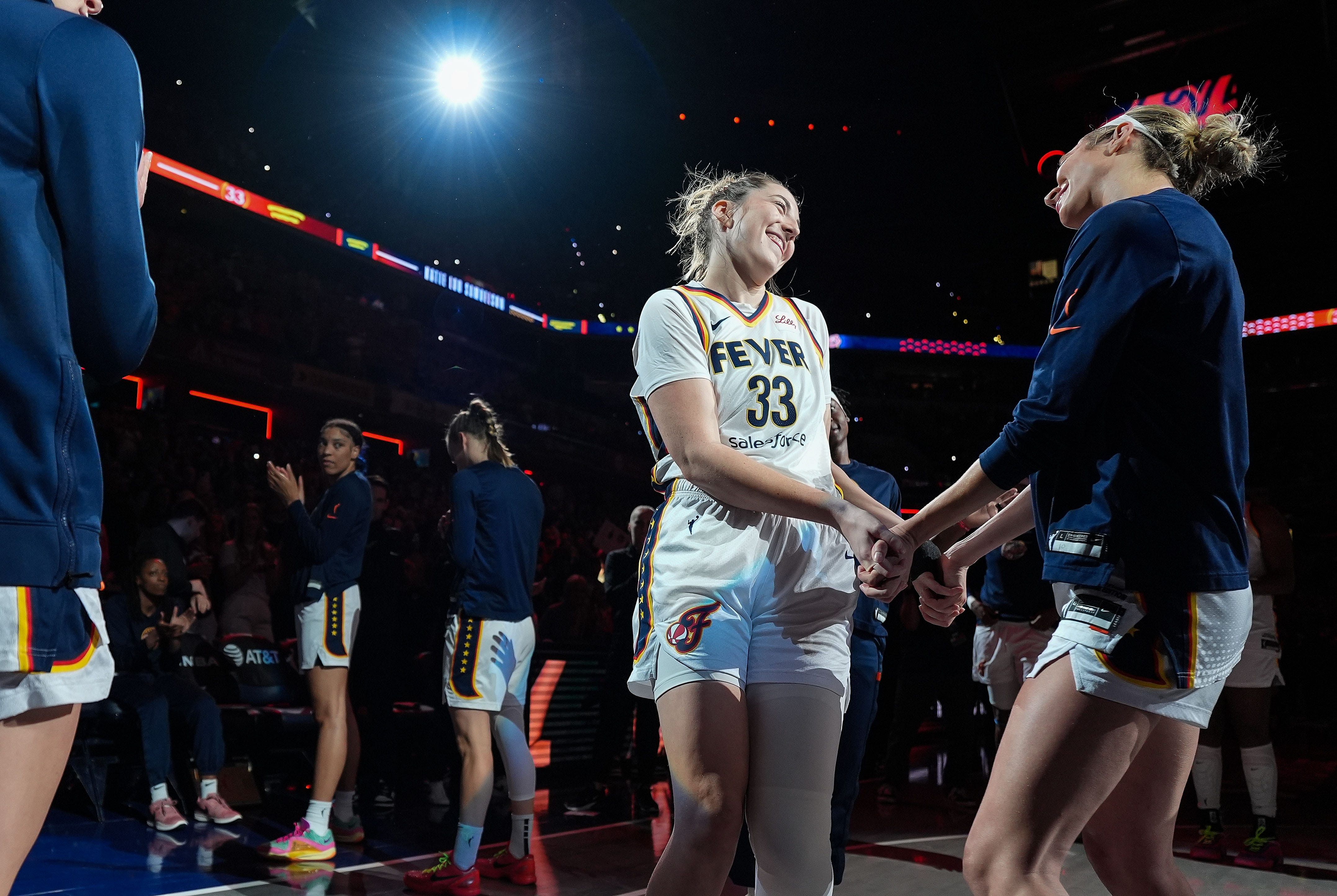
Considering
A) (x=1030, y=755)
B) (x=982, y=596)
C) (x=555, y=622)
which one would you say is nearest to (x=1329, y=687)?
(x=982, y=596)

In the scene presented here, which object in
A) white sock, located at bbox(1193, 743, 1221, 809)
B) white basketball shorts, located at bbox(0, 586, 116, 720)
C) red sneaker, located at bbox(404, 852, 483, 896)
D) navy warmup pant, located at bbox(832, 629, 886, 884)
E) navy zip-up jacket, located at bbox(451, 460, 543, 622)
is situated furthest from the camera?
white sock, located at bbox(1193, 743, 1221, 809)

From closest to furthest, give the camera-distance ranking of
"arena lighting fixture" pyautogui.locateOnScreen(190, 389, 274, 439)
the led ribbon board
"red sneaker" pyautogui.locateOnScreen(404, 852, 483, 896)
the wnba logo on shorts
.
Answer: the wnba logo on shorts, "red sneaker" pyautogui.locateOnScreen(404, 852, 483, 896), the led ribbon board, "arena lighting fixture" pyautogui.locateOnScreen(190, 389, 274, 439)

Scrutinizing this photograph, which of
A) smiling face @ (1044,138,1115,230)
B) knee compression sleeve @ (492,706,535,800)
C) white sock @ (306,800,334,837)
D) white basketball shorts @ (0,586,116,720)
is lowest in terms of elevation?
white sock @ (306,800,334,837)

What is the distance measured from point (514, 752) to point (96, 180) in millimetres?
3547

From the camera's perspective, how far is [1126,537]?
163cm

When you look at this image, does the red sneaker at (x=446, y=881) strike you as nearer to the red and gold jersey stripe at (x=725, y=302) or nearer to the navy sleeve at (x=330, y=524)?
the navy sleeve at (x=330, y=524)

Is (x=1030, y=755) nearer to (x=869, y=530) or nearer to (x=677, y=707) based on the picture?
(x=869, y=530)

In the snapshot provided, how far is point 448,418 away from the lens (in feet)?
67.7

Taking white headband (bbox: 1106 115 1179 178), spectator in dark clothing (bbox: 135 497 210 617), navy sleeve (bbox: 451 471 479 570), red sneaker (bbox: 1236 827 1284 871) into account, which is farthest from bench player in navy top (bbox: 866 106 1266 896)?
spectator in dark clothing (bbox: 135 497 210 617)

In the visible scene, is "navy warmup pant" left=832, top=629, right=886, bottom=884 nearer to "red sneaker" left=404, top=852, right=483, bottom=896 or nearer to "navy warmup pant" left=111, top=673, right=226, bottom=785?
"red sneaker" left=404, top=852, right=483, bottom=896

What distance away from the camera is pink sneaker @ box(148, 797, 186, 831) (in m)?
5.00

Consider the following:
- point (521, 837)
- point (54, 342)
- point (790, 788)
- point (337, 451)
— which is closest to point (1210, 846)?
point (521, 837)

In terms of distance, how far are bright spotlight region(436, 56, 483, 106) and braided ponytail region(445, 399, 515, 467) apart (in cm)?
2070

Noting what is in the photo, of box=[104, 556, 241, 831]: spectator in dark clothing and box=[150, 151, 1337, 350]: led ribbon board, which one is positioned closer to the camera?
box=[104, 556, 241, 831]: spectator in dark clothing
